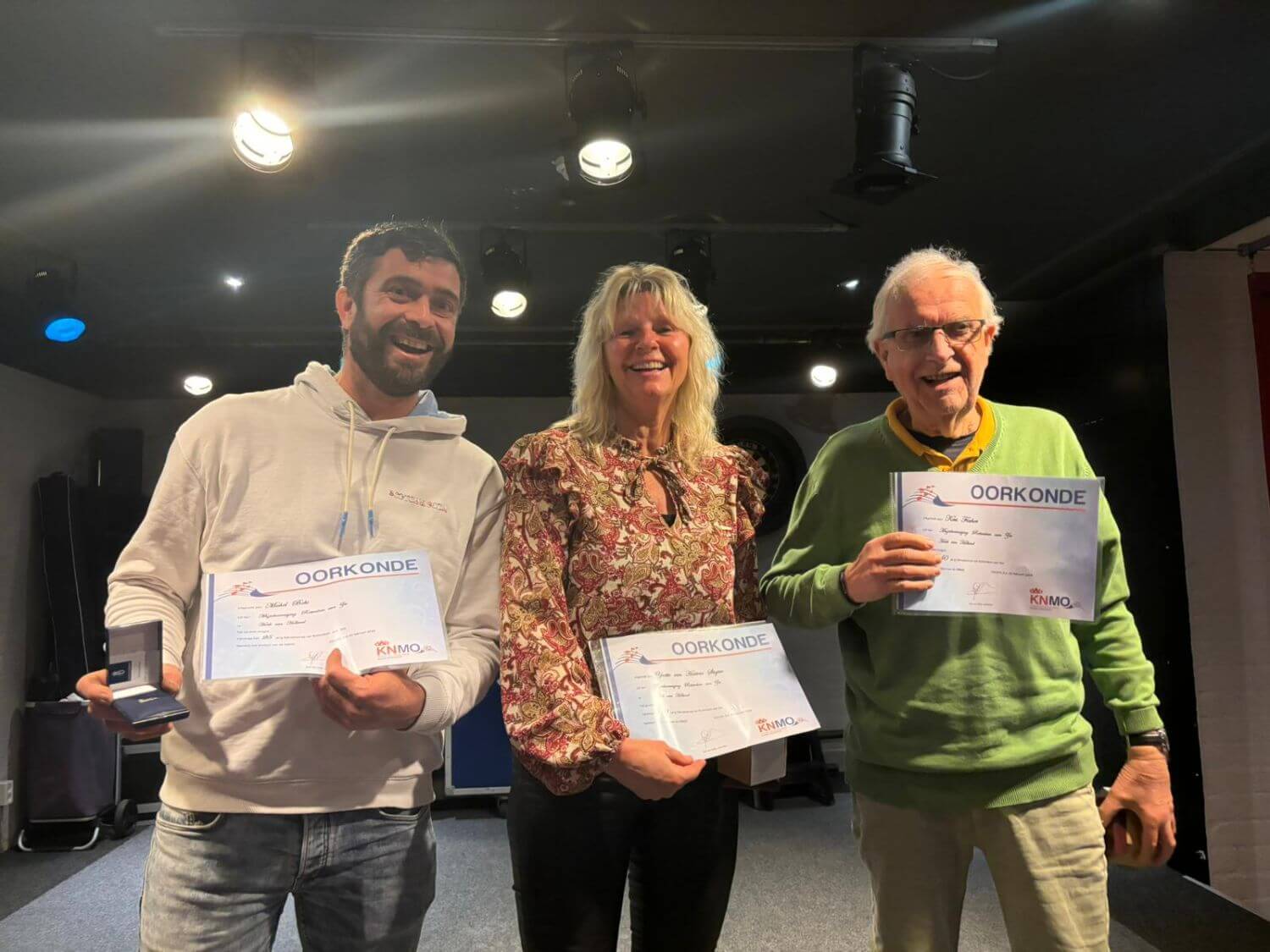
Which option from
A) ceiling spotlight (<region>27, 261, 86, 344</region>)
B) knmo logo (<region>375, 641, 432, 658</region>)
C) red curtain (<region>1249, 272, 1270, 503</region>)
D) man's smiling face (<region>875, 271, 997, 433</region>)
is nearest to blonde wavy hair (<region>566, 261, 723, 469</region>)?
man's smiling face (<region>875, 271, 997, 433</region>)

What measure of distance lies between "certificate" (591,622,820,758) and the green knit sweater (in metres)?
0.11

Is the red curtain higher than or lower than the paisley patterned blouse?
higher

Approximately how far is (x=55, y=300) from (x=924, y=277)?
12.3 feet

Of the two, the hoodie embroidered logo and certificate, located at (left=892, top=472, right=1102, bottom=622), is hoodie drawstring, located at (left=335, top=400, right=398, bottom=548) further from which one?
certificate, located at (left=892, top=472, right=1102, bottom=622)

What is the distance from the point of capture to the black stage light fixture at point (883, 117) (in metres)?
2.35


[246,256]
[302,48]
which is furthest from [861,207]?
[246,256]

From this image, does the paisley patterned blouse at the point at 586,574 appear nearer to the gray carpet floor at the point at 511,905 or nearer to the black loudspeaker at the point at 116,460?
the gray carpet floor at the point at 511,905

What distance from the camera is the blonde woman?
1245mm

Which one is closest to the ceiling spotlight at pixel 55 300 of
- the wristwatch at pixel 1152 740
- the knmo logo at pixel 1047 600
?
the knmo logo at pixel 1047 600

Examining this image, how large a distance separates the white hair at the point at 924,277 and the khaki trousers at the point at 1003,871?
2.59 ft

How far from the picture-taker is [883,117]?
236 cm

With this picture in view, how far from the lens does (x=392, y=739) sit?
1.28 meters

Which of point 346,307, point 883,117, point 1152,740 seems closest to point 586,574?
point 346,307

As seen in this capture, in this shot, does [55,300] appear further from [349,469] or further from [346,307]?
[349,469]
